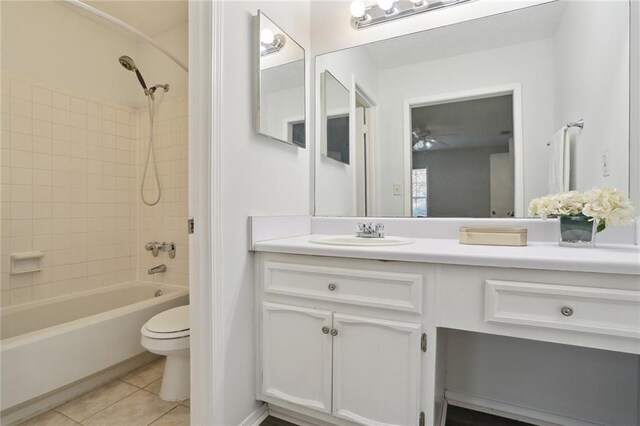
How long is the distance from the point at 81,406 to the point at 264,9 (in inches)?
86.5

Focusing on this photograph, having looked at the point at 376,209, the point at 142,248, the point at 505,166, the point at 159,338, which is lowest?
the point at 159,338

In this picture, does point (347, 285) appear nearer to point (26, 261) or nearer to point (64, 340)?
point (64, 340)

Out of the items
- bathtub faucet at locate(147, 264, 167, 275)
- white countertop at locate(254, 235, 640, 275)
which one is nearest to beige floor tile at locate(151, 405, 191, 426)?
white countertop at locate(254, 235, 640, 275)

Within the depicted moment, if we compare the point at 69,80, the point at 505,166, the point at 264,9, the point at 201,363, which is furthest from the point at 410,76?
the point at 69,80

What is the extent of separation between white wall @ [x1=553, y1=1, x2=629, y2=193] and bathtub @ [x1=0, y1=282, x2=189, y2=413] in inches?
97.3

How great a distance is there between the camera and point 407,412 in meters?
1.12

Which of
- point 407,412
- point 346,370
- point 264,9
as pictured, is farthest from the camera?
point 264,9

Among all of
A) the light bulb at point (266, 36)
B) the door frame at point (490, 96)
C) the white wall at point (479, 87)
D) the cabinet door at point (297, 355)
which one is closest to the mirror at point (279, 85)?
the light bulb at point (266, 36)

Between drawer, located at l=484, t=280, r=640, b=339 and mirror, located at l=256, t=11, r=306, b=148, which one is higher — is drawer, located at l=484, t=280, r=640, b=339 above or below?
below

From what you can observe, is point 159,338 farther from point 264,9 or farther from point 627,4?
point 627,4

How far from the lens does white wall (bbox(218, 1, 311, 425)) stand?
4.13 feet

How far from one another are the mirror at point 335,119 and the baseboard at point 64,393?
1786 millimetres

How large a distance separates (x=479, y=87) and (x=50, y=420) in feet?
8.70

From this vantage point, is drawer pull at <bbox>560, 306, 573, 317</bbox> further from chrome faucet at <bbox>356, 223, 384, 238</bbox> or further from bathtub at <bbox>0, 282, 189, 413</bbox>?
bathtub at <bbox>0, 282, 189, 413</bbox>
